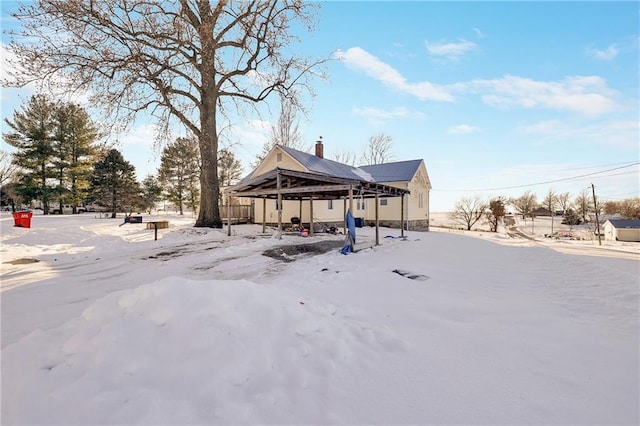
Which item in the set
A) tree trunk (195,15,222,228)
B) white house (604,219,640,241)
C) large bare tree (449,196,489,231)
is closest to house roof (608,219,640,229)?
white house (604,219,640,241)

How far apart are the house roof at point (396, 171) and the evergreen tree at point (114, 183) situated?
79.7 ft

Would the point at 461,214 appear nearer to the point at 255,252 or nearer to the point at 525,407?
the point at 255,252

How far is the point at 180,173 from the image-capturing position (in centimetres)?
3856

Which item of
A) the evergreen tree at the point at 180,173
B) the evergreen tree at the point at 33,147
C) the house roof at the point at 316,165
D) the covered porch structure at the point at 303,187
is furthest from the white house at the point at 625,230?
the evergreen tree at the point at 33,147

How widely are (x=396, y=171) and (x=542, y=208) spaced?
74275 mm

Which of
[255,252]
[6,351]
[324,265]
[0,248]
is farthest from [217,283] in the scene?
[0,248]

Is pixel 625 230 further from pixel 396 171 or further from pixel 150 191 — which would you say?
pixel 150 191

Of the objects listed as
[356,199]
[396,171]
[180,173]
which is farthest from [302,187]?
[180,173]

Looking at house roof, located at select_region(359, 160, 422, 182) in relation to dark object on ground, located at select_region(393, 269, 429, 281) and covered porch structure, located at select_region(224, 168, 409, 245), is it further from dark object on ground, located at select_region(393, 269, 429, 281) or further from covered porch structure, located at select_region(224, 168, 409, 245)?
dark object on ground, located at select_region(393, 269, 429, 281)

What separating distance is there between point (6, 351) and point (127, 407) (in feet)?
5.82

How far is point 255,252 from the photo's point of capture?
10406 millimetres

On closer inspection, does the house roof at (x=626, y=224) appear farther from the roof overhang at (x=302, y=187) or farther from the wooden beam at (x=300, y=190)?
the wooden beam at (x=300, y=190)

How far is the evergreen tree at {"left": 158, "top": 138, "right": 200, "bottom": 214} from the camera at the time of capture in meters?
37.1

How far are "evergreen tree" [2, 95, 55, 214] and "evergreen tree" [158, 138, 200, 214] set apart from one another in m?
12.2
